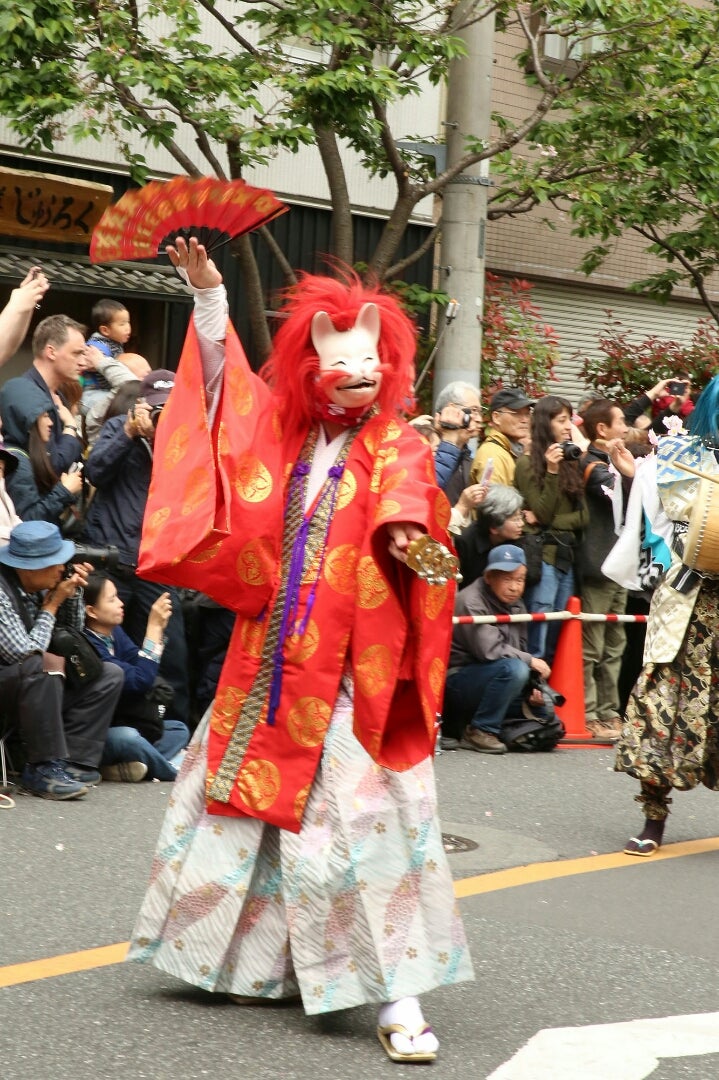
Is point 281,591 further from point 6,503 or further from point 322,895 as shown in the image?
point 6,503

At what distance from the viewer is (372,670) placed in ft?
13.4

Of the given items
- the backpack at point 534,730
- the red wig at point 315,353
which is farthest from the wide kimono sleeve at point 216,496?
the backpack at point 534,730

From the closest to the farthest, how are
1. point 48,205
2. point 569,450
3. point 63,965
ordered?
point 63,965 < point 569,450 < point 48,205

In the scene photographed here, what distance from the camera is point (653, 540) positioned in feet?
23.6

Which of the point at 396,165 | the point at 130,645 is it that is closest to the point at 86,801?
the point at 130,645

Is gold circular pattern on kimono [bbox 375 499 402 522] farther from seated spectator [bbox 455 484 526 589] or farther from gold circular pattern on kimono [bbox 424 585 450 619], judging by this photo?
seated spectator [bbox 455 484 526 589]

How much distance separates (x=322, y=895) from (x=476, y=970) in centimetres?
89

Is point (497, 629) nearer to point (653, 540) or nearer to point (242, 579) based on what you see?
point (653, 540)

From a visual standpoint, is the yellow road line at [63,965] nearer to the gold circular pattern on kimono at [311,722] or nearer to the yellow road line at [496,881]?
the yellow road line at [496,881]

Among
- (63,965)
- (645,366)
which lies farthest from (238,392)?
(645,366)

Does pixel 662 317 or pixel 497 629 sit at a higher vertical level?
pixel 662 317

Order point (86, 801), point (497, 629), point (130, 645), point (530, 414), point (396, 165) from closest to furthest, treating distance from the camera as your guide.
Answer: point (86, 801), point (130, 645), point (497, 629), point (530, 414), point (396, 165)

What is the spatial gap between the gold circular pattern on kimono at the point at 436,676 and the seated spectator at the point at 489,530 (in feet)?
15.8

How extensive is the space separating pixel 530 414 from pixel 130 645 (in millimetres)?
3481
